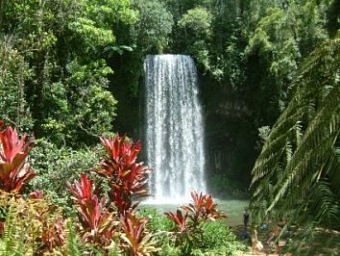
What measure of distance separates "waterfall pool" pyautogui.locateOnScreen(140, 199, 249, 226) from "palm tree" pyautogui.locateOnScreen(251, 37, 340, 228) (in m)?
13.7

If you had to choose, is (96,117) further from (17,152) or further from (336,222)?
(336,222)

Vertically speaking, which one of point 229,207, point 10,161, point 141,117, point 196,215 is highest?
point 141,117

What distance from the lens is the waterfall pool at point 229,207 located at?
15133 mm

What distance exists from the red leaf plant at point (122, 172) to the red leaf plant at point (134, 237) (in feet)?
0.81

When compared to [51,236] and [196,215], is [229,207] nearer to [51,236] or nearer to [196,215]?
[196,215]

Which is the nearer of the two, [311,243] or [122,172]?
[311,243]

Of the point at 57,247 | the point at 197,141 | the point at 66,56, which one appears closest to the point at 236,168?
the point at 197,141

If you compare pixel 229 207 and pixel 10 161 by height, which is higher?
pixel 10 161

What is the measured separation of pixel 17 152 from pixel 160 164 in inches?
726

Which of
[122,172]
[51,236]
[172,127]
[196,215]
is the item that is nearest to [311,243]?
[51,236]

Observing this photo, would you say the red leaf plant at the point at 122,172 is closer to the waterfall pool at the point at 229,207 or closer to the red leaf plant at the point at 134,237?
the red leaf plant at the point at 134,237

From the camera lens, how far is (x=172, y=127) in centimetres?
2189

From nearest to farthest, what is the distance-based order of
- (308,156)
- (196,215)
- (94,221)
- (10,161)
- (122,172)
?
(308,156) → (10,161) → (94,221) → (122,172) → (196,215)

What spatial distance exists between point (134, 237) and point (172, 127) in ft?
60.2
